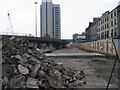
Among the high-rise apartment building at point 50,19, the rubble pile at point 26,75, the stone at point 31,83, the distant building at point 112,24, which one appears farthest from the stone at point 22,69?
the high-rise apartment building at point 50,19

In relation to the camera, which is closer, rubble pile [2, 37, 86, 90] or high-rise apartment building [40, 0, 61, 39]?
rubble pile [2, 37, 86, 90]

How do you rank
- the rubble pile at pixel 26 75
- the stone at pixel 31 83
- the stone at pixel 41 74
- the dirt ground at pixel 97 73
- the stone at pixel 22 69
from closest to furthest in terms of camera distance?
the stone at pixel 31 83, the rubble pile at pixel 26 75, the stone at pixel 22 69, the stone at pixel 41 74, the dirt ground at pixel 97 73

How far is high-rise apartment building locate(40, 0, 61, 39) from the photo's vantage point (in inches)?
4838

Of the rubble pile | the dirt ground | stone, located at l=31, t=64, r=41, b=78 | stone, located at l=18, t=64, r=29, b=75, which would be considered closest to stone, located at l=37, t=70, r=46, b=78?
the rubble pile

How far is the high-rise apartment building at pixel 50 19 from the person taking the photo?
123m

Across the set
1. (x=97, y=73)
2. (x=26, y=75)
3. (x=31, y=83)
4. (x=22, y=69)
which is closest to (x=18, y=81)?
(x=26, y=75)

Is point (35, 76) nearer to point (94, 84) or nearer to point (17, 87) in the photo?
point (17, 87)

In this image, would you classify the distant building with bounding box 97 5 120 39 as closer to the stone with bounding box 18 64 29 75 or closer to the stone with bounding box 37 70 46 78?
the stone with bounding box 37 70 46 78

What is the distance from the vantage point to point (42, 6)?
128 m

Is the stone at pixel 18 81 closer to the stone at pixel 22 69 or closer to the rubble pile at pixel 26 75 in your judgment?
the rubble pile at pixel 26 75

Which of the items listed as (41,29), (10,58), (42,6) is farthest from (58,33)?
(10,58)

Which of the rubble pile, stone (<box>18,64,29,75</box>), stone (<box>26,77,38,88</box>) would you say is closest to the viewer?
stone (<box>26,77,38,88</box>)

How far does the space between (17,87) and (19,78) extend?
0.48m

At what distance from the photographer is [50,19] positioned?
128 metres
